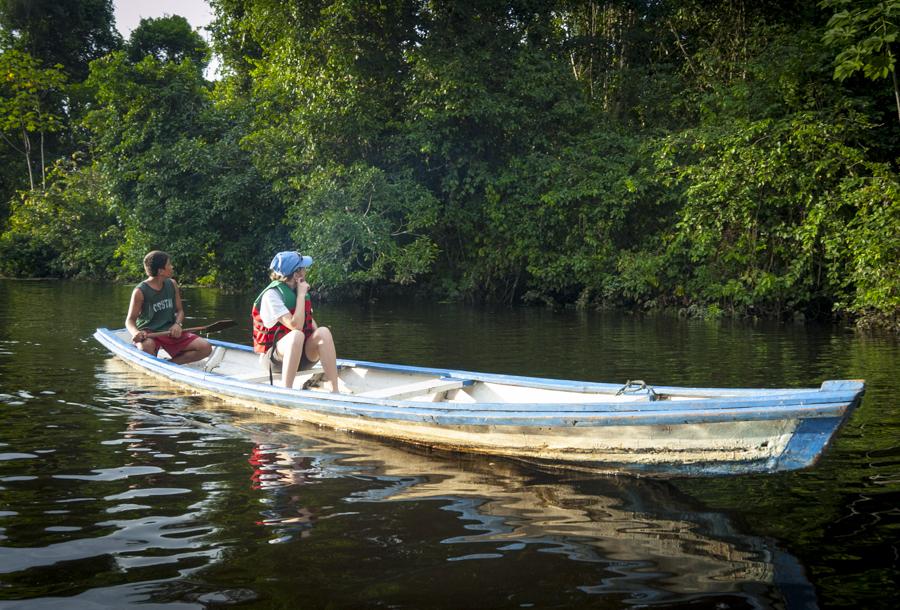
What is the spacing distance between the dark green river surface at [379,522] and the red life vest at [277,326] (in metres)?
0.66

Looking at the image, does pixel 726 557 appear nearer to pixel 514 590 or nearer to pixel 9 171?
pixel 514 590

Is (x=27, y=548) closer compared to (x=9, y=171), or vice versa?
(x=27, y=548)

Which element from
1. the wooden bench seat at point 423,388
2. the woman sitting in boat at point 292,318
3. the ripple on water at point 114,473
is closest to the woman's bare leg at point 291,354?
the woman sitting in boat at point 292,318

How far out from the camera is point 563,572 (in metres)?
3.59

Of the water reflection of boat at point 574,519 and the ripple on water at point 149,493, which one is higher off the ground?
the ripple on water at point 149,493

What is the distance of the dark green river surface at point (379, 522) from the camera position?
339 cm

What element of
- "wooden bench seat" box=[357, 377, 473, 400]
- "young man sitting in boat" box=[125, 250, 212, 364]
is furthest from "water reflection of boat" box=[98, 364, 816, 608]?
"young man sitting in boat" box=[125, 250, 212, 364]

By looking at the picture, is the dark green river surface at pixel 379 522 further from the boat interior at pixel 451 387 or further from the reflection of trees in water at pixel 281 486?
the boat interior at pixel 451 387

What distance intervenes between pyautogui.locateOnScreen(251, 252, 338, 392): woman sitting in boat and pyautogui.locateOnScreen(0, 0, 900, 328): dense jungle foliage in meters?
9.51

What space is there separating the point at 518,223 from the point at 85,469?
15.9m

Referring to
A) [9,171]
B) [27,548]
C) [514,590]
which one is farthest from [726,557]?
[9,171]

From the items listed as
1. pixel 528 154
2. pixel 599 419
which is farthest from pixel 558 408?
pixel 528 154

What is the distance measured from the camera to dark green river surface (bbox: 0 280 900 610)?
3.39 metres

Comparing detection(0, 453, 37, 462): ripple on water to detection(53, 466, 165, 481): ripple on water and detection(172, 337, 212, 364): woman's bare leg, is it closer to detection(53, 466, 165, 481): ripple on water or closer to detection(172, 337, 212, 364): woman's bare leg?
detection(53, 466, 165, 481): ripple on water
